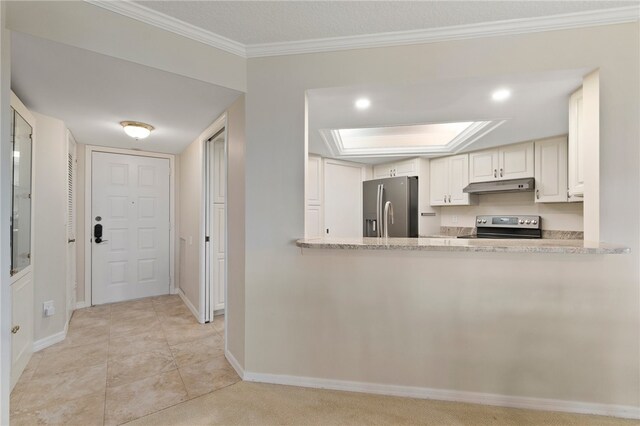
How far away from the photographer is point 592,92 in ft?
5.85

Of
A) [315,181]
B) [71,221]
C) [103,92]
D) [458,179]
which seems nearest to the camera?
[103,92]

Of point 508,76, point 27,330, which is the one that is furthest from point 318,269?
point 27,330

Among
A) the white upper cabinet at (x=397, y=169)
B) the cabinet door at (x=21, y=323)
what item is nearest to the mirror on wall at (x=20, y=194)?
the cabinet door at (x=21, y=323)

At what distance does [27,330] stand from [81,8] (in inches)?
93.5

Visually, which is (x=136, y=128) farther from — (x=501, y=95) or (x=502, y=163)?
(x=502, y=163)

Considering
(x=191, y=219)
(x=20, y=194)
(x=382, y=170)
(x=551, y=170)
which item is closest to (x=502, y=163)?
(x=551, y=170)

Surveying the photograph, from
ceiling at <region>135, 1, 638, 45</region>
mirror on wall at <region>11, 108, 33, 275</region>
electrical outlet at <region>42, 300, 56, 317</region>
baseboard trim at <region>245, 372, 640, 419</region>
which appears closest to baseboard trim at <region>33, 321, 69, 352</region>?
electrical outlet at <region>42, 300, 56, 317</region>

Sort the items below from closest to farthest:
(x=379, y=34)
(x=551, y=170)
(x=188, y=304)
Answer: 1. (x=379, y=34)
2. (x=551, y=170)
3. (x=188, y=304)

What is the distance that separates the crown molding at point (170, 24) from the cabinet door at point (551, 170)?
10.7 feet

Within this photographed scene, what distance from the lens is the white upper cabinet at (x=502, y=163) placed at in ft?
11.0

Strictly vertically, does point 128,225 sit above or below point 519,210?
below

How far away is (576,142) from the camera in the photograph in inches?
85.0

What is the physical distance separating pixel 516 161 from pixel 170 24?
3.68m

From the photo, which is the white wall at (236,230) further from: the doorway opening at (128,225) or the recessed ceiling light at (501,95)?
the doorway opening at (128,225)
